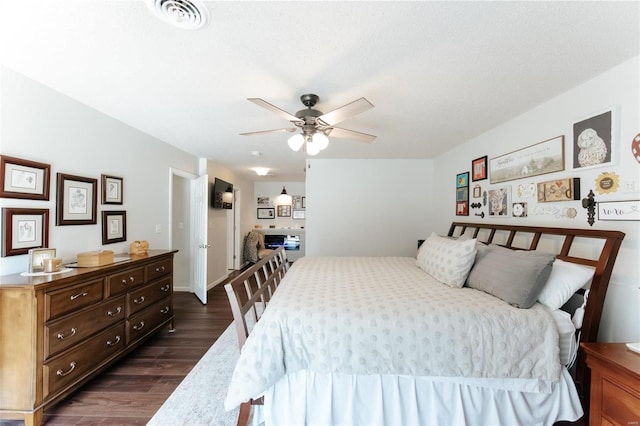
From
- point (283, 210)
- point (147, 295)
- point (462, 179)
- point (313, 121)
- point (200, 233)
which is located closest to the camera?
point (313, 121)

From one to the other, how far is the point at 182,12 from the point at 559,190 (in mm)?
2832

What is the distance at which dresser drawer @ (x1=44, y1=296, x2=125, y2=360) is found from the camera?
1.72 meters

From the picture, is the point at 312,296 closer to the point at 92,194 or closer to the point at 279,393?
the point at 279,393

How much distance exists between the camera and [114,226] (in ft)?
9.11

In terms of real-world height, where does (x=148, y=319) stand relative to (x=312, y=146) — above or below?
below

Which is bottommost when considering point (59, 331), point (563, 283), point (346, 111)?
point (59, 331)

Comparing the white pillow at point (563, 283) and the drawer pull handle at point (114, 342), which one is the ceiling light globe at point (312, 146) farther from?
the drawer pull handle at point (114, 342)

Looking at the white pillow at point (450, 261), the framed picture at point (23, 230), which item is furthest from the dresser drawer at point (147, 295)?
the white pillow at point (450, 261)

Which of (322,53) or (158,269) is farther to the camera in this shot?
(158,269)

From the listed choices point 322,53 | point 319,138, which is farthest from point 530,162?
point 322,53

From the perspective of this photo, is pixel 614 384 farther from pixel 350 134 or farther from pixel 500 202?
pixel 350 134

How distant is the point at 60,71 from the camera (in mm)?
1852

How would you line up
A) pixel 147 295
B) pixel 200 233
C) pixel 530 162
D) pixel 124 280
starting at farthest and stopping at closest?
pixel 200 233, pixel 147 295, pixel 530 162, pixel 124 280

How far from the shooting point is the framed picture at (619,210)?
1.61 m
